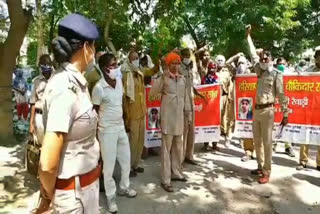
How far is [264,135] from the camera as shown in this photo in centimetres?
601

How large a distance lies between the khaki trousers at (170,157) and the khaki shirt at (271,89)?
4.53ft

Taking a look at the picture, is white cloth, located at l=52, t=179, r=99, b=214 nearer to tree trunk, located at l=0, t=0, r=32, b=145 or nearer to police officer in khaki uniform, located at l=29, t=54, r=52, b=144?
police officer in khaki uniform, located at l=29, t=54, r=52, b=144

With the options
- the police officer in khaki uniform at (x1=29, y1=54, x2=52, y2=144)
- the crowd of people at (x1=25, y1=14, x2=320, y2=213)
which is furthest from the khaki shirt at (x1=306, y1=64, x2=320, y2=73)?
the police officer in khaki uniform at (x1=29, y1=54, x2=52, y2=144)

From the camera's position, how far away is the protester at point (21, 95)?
10404mm

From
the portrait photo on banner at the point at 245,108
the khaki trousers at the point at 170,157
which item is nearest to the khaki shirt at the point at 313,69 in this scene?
the portrait photo on banner at the point at 245,108

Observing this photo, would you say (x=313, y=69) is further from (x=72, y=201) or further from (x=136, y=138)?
(x=72, y=201)

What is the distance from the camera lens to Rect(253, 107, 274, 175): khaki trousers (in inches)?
235

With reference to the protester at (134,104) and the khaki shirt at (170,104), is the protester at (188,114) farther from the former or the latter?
the protester at (134,104)

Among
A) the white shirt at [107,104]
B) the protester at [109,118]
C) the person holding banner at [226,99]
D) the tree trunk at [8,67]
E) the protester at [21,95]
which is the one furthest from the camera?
the protester at [21,95]

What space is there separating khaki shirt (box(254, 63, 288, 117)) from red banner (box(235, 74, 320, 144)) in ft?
3.60

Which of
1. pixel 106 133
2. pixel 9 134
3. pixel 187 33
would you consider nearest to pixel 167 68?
pixel 106 133

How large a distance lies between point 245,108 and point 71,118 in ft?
19.3

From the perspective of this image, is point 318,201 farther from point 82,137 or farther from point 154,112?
point 82,137

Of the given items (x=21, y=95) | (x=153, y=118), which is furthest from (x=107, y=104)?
(x=21, y=95)
